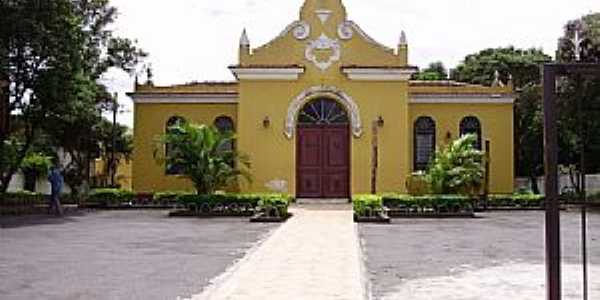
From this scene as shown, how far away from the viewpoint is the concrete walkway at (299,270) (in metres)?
9.75

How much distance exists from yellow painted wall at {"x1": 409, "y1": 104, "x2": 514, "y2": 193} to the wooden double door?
3323 mm

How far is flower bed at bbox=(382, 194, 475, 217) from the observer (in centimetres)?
2441

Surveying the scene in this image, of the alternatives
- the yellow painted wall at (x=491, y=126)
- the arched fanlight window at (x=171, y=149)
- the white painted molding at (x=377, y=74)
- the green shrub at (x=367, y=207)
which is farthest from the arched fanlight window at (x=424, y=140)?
the green shrub at (x=367, y=207)

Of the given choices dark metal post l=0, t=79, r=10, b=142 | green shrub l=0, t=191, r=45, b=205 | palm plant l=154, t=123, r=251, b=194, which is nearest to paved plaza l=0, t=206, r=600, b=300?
palm plant l=154, t=123, r=251, b=194

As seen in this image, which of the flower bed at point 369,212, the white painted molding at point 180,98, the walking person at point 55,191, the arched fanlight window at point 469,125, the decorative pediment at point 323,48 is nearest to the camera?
the flower bed at point 369,212

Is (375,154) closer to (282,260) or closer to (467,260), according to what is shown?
(467,260)

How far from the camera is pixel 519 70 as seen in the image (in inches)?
1767

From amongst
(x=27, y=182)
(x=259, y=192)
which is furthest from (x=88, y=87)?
(x=27, y=182)

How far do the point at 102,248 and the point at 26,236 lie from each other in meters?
3.35

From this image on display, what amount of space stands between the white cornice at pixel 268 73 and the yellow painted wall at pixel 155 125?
2.65 meters

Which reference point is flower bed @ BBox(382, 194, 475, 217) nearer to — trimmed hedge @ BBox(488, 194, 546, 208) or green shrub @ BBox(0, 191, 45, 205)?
trimmed hedge @ BBox(488, 194, 546, 208)

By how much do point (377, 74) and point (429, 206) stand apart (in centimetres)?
676

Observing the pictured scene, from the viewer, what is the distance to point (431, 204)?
2444 centimetres

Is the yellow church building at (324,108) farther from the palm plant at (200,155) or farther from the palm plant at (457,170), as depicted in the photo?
the palm plant at (200,155)
